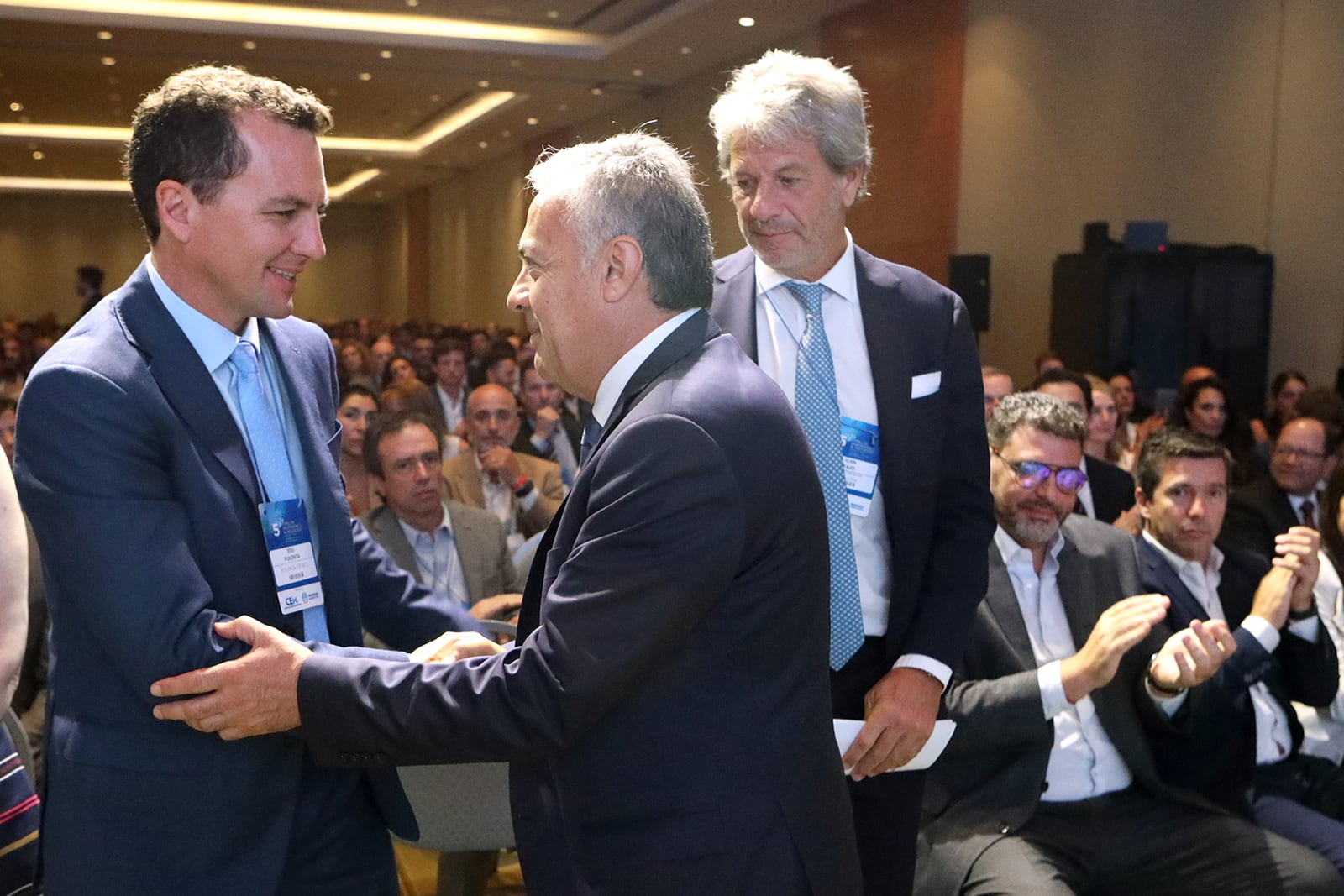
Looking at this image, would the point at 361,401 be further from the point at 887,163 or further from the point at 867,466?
the point at 887,163

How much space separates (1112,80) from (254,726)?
30.6ft

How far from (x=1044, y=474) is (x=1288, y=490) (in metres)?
2.69

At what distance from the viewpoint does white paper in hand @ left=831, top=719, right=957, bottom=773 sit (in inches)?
66.7

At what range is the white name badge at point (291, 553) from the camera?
4.74 feet

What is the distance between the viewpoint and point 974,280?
9984 millimetres

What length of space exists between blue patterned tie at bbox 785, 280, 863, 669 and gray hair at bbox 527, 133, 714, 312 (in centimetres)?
46

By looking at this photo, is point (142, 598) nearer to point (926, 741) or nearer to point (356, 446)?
point (926, 741)

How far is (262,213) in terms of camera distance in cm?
147

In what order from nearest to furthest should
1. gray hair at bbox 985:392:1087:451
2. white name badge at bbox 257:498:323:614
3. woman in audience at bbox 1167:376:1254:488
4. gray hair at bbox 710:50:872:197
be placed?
white name badge at bbox 257:498:323:614 < gray hair at bbox 710:50:872:197 < gray hair at bbox 985:392:1087:451 < woman in audience at bbox 1167:376:1254:488

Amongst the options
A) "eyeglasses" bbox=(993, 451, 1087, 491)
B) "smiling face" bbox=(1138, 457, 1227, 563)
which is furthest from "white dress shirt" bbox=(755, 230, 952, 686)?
"smiling face" bbox=(1138, 457, 1227, 563)

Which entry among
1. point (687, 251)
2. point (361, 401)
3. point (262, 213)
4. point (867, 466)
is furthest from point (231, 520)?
point (361, 401)

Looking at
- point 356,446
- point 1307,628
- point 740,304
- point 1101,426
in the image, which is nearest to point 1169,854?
point 1307,628

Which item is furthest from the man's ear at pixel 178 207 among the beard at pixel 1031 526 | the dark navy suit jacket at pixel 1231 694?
the dark navy suit jacket at pixel 1231 694

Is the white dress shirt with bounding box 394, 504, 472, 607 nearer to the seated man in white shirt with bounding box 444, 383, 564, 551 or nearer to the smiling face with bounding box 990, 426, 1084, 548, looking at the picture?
→ the seated man in white shirt with bounding box 444, 383, 564, 551
